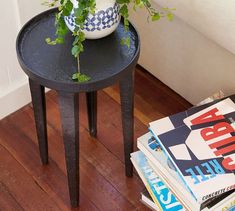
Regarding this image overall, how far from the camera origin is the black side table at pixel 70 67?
3.49 ft

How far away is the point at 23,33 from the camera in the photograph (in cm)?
117

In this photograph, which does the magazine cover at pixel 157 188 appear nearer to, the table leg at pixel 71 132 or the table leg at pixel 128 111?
the table leg at pixel 128 111

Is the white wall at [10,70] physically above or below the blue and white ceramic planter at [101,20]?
below

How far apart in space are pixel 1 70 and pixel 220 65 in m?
0.66

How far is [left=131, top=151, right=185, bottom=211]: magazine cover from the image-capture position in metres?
1.17

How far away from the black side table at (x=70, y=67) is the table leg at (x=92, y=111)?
0.56ft

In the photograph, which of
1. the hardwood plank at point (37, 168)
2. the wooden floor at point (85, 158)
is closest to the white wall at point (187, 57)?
the wooden floor at point (85, 158)

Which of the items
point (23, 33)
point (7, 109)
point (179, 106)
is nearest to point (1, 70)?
point (7, 109)

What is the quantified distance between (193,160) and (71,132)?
30 cm

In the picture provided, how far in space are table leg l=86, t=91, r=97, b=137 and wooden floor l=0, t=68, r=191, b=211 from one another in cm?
3

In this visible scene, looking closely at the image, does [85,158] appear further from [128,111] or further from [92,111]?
[128,111]

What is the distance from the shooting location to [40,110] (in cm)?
126

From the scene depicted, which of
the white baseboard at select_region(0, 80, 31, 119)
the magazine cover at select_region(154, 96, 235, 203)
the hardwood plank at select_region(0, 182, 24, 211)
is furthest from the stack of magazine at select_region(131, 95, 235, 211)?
the white baseboard at select_region(0, 80, 31, 119)

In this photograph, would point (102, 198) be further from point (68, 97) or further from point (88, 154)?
point (68, 97)
